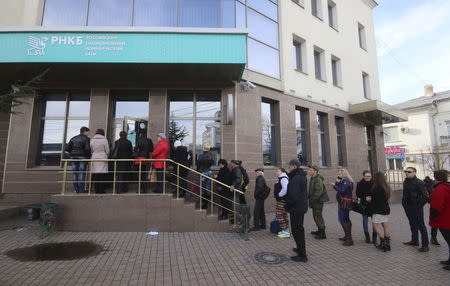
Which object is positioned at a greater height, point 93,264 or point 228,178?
point 228,178

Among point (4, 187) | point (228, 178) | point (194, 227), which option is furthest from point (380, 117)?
point (4, 187)

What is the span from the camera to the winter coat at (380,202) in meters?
4.92

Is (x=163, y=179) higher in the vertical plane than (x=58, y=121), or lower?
lower

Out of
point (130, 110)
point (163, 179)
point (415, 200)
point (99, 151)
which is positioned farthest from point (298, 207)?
point (130, 110)

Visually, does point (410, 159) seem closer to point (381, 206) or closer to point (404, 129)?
point (404, 129)

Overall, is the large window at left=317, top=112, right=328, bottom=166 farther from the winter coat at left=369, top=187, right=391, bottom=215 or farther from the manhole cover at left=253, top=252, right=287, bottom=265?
the manhole cover at left=253, top=252, right=287, bottom=265

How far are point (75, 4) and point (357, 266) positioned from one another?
10.6 m

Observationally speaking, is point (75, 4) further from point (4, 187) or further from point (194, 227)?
point (194, 227)

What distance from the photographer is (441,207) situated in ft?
14.0

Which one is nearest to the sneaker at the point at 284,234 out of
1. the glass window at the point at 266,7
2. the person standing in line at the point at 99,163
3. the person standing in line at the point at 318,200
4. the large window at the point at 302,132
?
the person standing in line at the point at 318,200

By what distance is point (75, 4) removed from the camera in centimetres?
817

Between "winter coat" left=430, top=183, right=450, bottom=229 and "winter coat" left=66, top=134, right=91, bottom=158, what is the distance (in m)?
7.84

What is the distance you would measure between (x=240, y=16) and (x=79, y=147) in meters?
7.14

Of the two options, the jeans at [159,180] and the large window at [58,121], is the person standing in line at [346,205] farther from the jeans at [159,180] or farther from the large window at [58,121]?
the large window at [58,121]
